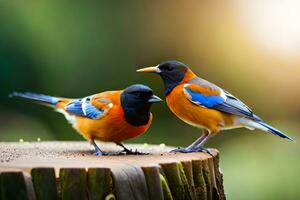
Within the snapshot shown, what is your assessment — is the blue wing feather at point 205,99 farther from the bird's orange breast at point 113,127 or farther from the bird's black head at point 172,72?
the bird's orange breast at point 113,127

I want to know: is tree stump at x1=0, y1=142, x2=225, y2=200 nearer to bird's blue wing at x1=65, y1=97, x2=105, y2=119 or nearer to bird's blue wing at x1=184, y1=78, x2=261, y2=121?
bird's blue wing at x1=65, y1=97, x2=105, y2=119

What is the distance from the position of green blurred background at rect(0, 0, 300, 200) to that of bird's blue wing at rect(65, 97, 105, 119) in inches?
163

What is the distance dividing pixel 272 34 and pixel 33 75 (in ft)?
12.4

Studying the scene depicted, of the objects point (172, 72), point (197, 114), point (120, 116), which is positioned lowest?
point (197, 114)

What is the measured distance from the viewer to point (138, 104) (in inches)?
205

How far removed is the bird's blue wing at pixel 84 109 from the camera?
209 inches

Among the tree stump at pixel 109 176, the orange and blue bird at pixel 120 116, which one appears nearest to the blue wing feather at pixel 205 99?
the orange and blue bird at pixel 120 116

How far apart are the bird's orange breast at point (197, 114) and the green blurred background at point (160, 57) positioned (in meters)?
4.00

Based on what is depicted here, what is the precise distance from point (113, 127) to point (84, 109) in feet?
1.37

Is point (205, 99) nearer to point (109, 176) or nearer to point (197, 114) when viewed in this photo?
point (197, 114)

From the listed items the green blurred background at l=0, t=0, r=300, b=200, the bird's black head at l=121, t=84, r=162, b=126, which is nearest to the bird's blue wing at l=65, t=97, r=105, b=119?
the bird's black head at l=121, t=84, r=162, b=126

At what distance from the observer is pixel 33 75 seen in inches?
417

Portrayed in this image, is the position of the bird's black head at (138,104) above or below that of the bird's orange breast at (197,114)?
above

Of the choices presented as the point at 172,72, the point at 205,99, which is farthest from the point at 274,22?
the point at 205,99
